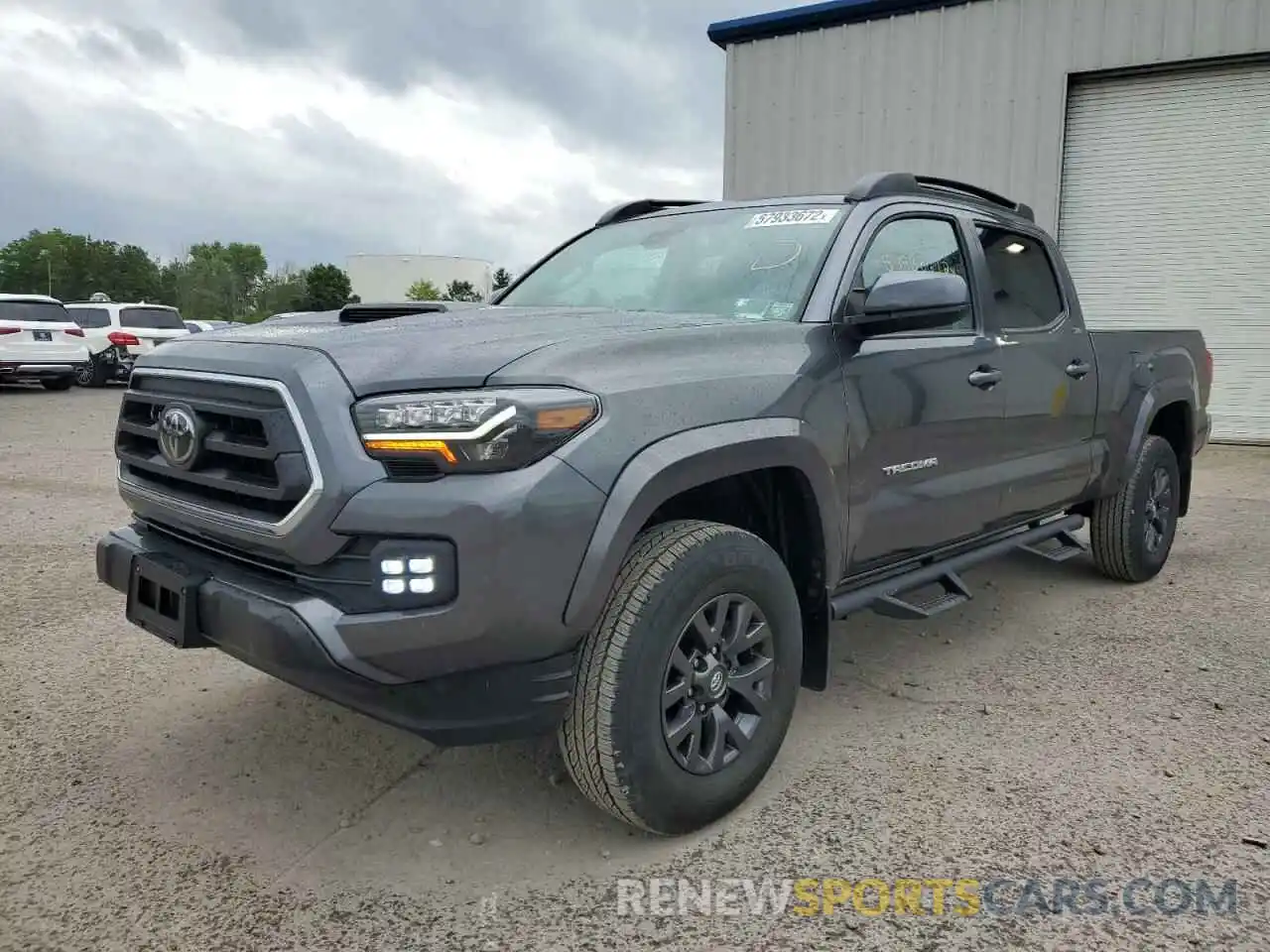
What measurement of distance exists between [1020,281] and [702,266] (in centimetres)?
170

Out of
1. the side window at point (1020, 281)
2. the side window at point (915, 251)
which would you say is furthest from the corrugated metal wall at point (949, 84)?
the side window at point (915, 251)

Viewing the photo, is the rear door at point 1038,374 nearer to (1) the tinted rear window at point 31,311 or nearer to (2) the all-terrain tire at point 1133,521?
(2) the all-terrain tire at point 1133,521

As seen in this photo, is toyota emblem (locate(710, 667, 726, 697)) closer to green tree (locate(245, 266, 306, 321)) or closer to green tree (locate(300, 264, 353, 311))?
green tree (locate(300, 264, 353, 311))

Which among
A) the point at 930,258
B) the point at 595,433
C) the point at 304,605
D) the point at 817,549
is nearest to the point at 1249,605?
Result: the point at 930,258

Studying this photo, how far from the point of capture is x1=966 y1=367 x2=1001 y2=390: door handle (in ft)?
11.7

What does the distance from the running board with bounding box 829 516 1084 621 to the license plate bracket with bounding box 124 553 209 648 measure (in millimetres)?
1793

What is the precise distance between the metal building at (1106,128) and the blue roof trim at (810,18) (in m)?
0.02

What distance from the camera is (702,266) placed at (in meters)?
3.41

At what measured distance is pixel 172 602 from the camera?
8.12 ft

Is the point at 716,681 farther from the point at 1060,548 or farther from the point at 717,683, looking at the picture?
the point at 1060,548

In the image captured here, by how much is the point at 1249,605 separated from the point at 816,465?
321 centimetres

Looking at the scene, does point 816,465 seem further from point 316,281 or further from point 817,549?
point 316,281

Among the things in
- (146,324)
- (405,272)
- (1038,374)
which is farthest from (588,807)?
(405,272)

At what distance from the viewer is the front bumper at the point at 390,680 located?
2.14 meters
